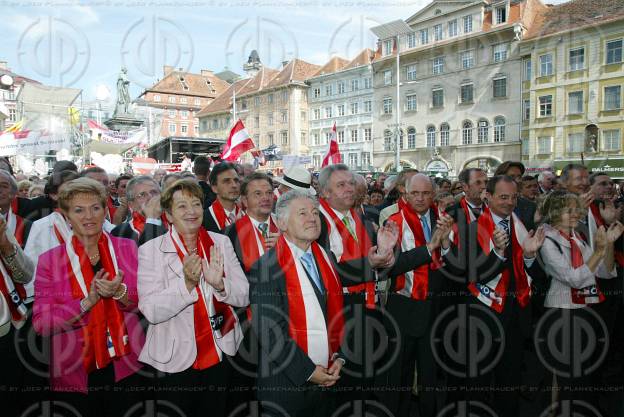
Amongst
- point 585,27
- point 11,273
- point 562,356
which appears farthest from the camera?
point 585,27

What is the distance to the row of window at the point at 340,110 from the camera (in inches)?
1612

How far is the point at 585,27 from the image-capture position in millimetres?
28156

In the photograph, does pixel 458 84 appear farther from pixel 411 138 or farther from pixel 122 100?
pixel 122 100

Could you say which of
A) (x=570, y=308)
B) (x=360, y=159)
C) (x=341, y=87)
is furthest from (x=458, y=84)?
(x=570, y=308)

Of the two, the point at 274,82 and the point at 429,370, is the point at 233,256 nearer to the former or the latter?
the point at 429,370

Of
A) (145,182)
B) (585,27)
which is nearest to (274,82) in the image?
(585,27)

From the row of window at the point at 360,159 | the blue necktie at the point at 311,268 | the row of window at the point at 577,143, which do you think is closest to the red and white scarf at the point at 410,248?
the blue necktie at the point at 311,268

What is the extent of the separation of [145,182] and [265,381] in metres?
2.27

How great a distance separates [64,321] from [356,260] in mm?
1807

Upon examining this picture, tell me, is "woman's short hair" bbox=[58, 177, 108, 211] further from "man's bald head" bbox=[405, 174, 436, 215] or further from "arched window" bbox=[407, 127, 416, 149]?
"arched window" bbox=[407, 127, 416, 149]

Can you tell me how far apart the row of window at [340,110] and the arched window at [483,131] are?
10.1 metres

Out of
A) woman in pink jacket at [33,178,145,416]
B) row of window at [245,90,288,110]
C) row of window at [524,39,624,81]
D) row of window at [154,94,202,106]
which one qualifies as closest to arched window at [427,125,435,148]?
row of window at [524,39,624,81]

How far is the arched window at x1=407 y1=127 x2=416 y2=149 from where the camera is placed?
37.7m

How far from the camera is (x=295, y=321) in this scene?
252 centimetres
